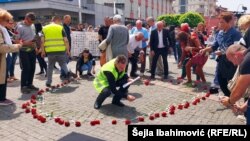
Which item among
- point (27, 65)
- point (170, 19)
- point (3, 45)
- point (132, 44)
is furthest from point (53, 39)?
point (170, 19)

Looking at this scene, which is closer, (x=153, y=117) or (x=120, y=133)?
(x=120, y=133)

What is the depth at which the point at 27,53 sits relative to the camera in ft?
26.2

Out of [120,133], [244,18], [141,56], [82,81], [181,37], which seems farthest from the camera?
[141,56]

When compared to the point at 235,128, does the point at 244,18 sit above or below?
above

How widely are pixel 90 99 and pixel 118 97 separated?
3.56 feet

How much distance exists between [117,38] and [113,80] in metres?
2.30

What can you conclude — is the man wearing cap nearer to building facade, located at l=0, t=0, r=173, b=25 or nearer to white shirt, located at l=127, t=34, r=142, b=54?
white shirt, located at l=127, t=34, r=142, b=54

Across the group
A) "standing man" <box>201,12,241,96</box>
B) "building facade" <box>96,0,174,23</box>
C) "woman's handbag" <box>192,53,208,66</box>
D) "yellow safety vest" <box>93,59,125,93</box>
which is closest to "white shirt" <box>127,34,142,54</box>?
"woman's handbag" <box>192,53,208,66</box>

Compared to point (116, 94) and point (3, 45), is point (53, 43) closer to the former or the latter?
point (3, 45)

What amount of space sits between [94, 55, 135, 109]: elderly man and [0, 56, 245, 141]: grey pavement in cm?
30

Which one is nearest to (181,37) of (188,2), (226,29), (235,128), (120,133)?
(226,29)

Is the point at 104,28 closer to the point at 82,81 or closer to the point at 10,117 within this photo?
the point at 82,81

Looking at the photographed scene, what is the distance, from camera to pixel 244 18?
5.89 metres

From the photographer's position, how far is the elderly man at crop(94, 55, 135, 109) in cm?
638
